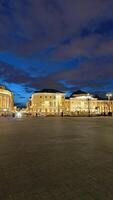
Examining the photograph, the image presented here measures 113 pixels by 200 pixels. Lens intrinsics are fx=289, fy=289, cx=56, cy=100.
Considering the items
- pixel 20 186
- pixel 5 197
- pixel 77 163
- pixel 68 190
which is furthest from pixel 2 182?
pixel 77 163

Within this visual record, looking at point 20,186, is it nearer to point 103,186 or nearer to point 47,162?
point 103,186

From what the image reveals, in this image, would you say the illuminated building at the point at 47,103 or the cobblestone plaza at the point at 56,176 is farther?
the illuminated building at the point at 47,103

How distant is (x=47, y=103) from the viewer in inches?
6964

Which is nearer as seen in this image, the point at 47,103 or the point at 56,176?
the point at 56,176

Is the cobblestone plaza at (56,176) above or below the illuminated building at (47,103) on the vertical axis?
below

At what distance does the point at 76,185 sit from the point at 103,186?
0.50 m

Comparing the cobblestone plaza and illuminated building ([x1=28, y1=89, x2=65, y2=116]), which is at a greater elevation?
illuminated building ([x1=28, y1=89, x2=65, y2=116])

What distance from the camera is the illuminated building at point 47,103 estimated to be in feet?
587

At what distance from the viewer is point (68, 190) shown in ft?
16.8

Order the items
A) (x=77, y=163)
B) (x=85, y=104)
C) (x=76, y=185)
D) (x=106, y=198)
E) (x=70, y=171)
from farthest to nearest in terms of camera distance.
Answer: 1. (x=85, y=104)
2. (x=77, y=163)
3. (x=70, y=171)
4. (x=76, y=185)
5. (x=106, y=198)

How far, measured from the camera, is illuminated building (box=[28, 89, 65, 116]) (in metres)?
179

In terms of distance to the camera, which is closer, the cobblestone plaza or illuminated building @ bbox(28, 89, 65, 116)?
the cobblestone plaza

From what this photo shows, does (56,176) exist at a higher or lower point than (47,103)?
lower

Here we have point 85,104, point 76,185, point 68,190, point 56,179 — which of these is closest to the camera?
point 68,190
